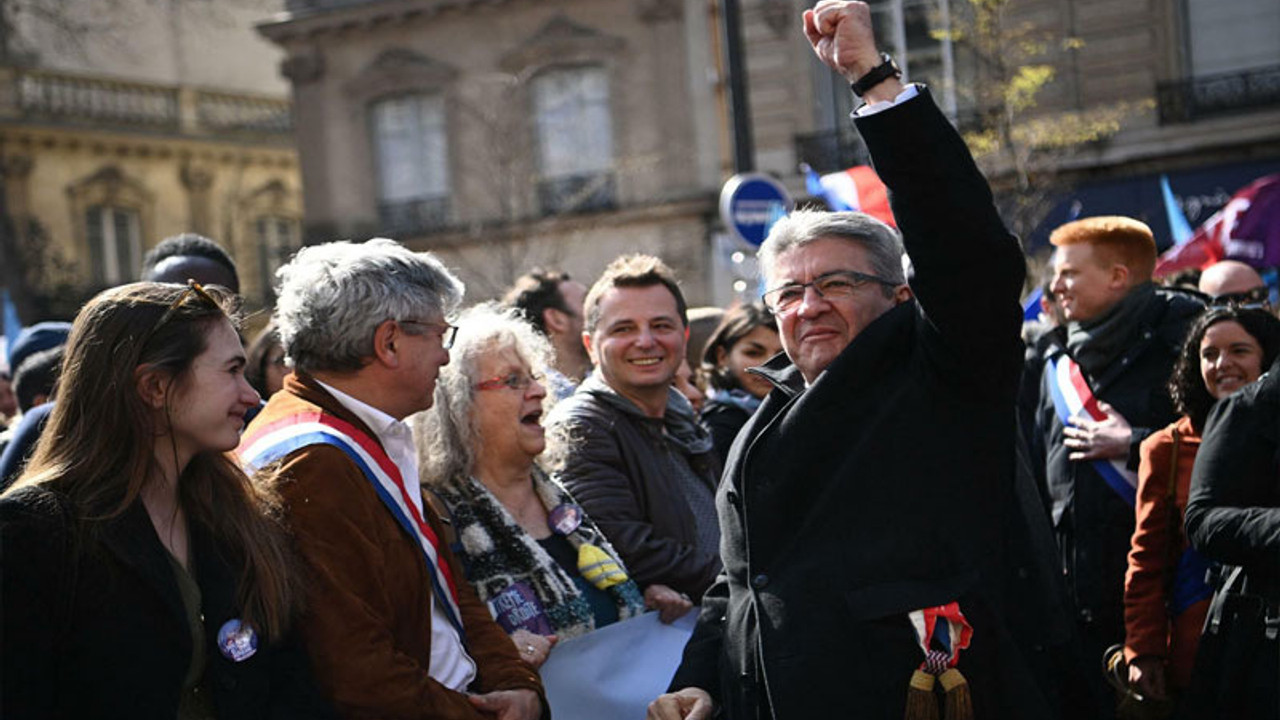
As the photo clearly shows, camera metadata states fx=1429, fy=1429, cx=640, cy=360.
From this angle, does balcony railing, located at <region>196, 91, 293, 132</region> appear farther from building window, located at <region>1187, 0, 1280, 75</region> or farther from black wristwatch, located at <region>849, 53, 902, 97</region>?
black wristwatch, located at <region>849, 53, 902, 97</region>

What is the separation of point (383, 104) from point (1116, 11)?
12632 mm

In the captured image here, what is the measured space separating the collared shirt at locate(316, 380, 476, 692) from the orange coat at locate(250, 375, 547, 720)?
1.7 inches

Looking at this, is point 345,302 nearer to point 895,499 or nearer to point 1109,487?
point 895,499

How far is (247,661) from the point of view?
3355mm

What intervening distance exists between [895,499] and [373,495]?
1.39 metres

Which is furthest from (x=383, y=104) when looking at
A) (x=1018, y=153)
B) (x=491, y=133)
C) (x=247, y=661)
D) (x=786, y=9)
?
(x=247, y=661)

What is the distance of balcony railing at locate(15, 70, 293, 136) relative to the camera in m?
28.6

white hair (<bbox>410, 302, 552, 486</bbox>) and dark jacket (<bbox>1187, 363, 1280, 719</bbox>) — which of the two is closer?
dark jacket (<bbox>1187, 363, 1280, 719</bbox>)

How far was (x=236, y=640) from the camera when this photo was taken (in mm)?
3340

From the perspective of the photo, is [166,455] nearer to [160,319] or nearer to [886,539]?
[160,319]

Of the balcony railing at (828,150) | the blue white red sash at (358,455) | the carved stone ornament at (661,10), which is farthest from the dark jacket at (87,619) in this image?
the carved stone ornament at (661,10)

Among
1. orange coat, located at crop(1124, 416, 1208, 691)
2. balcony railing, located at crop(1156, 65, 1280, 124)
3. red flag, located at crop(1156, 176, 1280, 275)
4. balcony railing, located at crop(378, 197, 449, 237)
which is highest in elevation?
balcony railing, located at crop(1156, 65, 1280, 124)

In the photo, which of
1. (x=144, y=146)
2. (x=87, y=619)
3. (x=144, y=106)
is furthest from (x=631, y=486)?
(x=144, y=106)

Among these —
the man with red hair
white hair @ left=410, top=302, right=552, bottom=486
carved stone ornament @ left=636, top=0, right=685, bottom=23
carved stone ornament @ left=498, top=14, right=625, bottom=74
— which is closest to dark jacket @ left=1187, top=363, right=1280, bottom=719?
the man with red hair
